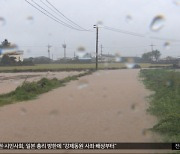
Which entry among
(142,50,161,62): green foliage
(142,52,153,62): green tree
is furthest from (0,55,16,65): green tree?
(142,50,161,62): green foliage

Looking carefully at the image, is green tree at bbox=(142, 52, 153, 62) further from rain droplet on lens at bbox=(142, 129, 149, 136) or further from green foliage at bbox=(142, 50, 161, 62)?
rain droplet on lens at bbox=(142, 129, 149, 136)

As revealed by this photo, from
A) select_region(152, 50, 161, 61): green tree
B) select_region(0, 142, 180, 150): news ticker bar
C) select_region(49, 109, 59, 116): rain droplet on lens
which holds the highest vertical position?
select_region(152, 50, 161, 61): green tree

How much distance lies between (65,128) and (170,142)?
3436 mm

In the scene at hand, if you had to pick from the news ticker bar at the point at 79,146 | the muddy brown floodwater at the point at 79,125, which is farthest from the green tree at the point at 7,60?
the news ticker bar at the point at 79,146

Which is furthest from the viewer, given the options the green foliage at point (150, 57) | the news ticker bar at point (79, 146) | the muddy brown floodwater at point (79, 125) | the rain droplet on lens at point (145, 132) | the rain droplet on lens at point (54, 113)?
the green foliage at point (150, 57)

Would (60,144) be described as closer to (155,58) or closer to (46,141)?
(46,141)

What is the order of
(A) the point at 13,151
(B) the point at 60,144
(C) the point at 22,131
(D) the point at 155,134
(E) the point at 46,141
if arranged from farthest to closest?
(C) the point at 22,131 → (D) the point at 155,134 → (E) the point at 46,141 → (B) the point at 60,144 → (A) the point at 13,151

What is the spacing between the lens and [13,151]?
763cm

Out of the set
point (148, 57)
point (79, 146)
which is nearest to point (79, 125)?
point (79, 146)

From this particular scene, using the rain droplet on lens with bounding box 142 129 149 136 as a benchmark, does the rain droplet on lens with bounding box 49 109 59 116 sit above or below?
below

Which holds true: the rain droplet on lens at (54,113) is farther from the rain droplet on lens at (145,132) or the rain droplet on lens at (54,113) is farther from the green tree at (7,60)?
the green tree at (7,60)

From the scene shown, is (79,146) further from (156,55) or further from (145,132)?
(156,55)

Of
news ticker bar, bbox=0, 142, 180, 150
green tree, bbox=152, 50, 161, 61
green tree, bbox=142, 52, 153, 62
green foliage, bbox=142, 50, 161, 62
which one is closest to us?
news ticker bar, bbox=0, 142, 180, 150

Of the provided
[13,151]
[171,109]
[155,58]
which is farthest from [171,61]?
[13,151]
